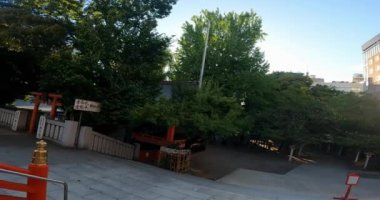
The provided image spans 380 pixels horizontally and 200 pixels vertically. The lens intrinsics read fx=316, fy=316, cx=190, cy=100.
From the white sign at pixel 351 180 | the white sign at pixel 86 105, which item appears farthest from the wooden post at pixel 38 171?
the white sign at pixel 351 180

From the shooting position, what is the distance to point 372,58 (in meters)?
75.1

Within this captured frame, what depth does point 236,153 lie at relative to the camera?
20438mm

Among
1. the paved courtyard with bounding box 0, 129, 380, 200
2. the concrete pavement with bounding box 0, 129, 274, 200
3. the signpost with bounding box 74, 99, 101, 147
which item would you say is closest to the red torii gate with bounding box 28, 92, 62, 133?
the paved courtyard with bounding box 0, 129, 380, 200

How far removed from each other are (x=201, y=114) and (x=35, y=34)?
7868mm

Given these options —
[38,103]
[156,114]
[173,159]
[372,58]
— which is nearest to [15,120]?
[38,103]

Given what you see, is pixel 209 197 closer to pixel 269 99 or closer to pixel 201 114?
pixel 201 114

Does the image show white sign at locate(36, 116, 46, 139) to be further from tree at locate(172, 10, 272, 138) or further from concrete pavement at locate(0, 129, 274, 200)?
tree at locate(172, 10, 272, 138)

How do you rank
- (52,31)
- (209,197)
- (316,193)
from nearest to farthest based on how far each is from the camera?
(209,197) → (316,193) → (52,31)

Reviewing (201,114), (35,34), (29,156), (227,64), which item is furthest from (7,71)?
(227,64)

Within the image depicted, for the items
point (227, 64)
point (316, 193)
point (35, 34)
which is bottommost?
point (316, 193)

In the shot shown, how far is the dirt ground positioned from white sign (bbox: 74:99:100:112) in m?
5.00

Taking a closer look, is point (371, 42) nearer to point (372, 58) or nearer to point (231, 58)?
point (372, 58)

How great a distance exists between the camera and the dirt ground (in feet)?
49.5

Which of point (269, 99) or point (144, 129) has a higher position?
point (269, 99)
